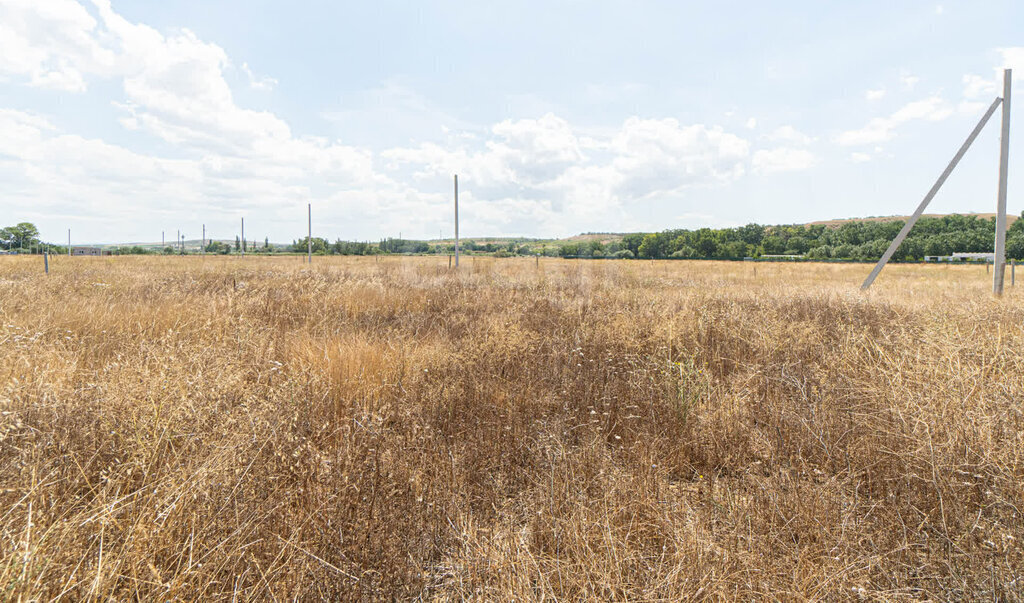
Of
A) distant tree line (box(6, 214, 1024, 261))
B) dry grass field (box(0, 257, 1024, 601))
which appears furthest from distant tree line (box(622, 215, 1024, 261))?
dry grass field (box(0, 257, 1024, 601))

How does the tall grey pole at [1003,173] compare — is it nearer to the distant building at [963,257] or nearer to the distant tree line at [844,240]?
the distant tree line at [844,240]

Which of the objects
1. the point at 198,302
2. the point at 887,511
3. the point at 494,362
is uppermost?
the point at 198,302

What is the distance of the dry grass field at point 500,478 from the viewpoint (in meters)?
1.65

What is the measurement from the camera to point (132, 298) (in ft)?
24.7

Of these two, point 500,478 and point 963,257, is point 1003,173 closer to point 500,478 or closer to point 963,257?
point 500,478

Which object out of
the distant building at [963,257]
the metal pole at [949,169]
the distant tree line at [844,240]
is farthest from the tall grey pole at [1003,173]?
the distant building at [963,257]

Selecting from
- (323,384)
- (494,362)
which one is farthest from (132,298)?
(494,362)

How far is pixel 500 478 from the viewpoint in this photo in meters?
2.45

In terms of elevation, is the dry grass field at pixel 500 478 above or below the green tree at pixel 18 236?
below

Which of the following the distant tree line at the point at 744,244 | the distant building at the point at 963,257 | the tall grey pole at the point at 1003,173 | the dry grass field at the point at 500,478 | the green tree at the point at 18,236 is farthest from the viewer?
the green tree at the point at 18,236

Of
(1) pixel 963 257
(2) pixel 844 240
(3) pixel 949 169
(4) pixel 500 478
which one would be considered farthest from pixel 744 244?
(4) pixel 500 478

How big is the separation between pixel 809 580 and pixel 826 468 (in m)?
1.29

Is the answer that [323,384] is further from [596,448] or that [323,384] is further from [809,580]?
[809,580]

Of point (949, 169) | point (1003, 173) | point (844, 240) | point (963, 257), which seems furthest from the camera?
point (844, 240)
